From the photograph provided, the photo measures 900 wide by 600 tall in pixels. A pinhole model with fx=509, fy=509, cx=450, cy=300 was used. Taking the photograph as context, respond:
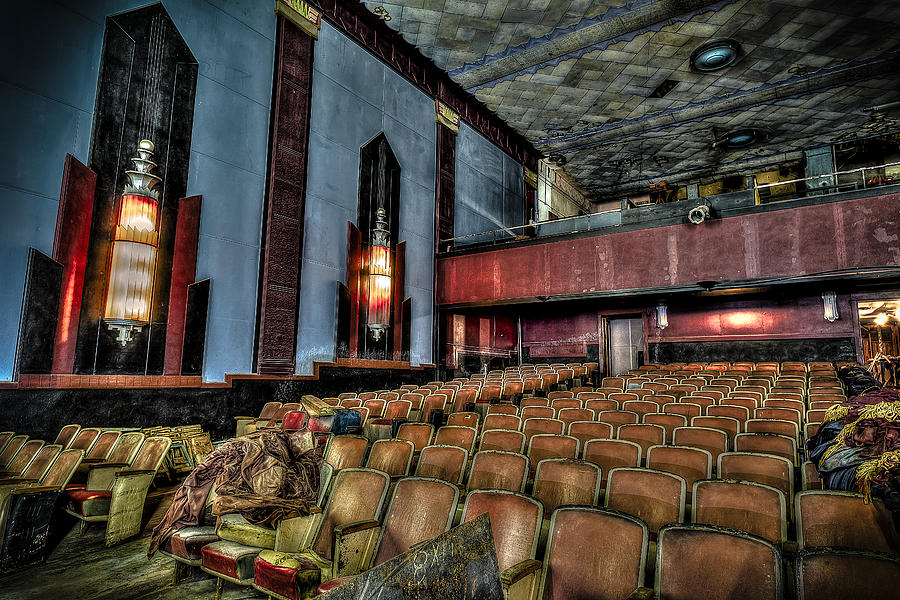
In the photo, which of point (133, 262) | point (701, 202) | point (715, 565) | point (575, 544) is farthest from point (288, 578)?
point (701, 202)

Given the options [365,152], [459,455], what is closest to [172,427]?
[459,455]

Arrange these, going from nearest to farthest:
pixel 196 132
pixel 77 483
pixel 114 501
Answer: pixel 114 501, pixel 77 483, pixel 196 132

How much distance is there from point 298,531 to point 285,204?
206 inches

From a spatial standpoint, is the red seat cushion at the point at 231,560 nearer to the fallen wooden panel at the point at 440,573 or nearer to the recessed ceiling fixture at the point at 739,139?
the fallen wooden panel at the point at 440,573

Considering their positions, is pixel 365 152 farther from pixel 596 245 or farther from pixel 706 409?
pixel 706 409

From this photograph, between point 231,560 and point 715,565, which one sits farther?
point 231,560

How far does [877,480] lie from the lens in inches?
71.5

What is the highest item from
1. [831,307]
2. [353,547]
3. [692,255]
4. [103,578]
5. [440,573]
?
[692,255]

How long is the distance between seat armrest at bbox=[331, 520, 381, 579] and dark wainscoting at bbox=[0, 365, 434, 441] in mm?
3977

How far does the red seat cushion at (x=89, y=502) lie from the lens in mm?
3119

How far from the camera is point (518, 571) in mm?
1634

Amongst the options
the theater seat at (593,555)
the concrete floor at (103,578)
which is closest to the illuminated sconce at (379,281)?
the concrete floor at (103,578)

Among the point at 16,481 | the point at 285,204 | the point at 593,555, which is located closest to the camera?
the point at 593,555

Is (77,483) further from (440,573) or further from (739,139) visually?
(739,139)
